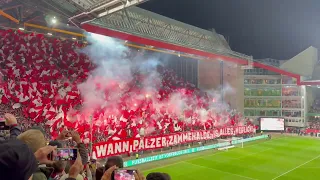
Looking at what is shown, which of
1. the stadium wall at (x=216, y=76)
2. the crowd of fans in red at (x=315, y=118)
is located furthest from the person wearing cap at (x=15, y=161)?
the crowd of fans in red at (x=315, y=118)

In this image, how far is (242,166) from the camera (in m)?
18.2

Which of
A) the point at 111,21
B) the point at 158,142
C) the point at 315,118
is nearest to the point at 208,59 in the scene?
the point at 111,21

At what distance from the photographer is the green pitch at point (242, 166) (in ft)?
52.2

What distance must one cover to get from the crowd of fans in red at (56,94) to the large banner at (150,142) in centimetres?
154

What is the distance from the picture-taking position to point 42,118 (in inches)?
647

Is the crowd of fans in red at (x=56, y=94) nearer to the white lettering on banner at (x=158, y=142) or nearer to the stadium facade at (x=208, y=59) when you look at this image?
the stadium facade at (x=208, y=59)

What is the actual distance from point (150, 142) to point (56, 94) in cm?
712

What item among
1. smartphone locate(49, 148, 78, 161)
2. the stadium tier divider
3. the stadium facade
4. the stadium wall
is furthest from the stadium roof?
the stadium tier divider

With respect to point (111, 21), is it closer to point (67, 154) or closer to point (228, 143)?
point (228, 143)

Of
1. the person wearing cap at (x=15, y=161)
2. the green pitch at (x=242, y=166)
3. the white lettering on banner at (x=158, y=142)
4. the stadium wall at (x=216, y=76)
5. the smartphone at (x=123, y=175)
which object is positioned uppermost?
the stadium wall at (x=216, y=76)

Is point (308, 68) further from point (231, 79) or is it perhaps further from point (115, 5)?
point (115, 5)

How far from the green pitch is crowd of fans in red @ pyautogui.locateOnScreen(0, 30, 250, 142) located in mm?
3825

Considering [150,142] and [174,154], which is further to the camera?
[174,154]

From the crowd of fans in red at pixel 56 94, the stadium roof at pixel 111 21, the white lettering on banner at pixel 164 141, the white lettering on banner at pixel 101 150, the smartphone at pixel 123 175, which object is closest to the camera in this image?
the smartphone at pixel 123 175
